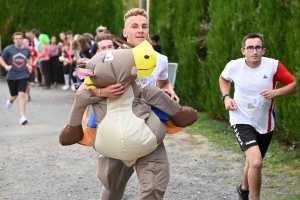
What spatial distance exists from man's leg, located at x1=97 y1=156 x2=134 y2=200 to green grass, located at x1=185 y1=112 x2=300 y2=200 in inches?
93.6

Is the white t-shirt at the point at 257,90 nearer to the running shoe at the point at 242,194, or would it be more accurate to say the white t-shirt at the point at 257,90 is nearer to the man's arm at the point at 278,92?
the man's arm at the point at 278,92

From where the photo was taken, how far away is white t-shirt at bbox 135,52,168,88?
5348 mm

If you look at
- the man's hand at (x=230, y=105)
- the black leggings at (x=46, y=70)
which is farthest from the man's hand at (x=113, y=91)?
the black leggings at (x=46, y=70)

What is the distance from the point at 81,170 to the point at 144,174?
362 cm

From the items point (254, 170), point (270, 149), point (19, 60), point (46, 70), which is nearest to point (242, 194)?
point (254, 170)

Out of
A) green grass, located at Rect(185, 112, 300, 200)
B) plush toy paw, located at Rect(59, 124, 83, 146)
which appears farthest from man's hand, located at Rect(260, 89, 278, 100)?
plush toy paw, located at Rect(59, 124, 83, 146)

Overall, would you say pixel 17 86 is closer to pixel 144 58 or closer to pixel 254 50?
pixel 254 50

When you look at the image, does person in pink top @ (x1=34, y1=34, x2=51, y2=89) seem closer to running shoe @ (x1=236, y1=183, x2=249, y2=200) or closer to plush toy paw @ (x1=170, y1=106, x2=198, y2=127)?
running shoe @ (x1=236, y1=183, x2=249, y2=200)

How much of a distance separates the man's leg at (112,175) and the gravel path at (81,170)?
63.7 inches

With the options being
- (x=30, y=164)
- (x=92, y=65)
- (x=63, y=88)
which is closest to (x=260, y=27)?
(x=30, y=164)

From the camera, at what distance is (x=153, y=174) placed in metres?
5.18

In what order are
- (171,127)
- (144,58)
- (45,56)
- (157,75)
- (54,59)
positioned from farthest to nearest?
(54,59), (45,56), (157,75), (171,127), (144,58)

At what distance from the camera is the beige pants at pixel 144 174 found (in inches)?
202

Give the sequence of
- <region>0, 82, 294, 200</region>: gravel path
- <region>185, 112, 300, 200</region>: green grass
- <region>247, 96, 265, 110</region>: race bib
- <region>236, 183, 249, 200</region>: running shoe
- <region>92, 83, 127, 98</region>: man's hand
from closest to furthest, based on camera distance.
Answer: <region>92, 83, 127, 98</region>: man's hand
<region>247, 96, 265, 110</region>: race bib
<region>236, 183, 249, 200</region>: running shoe
<region>0, 82, 294, 200</region>: gravel path
<region>185, 112, 300, 200</region>: green grass
